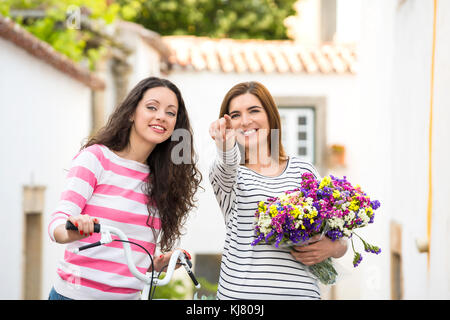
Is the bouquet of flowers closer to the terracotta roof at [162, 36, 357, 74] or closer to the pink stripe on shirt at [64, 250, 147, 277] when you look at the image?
the pink stripe on shirt at [64, 250, 147, 277]

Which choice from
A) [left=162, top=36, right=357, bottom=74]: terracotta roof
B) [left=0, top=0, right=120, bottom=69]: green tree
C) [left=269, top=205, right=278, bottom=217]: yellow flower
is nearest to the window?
[left=162, top=36, right=357, bottom=74]: terracotta roof

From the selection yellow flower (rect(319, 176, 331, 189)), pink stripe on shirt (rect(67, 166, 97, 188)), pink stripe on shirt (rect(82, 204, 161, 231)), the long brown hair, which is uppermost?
the long brown hair

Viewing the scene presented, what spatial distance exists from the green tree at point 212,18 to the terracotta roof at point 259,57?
6387 millimetres

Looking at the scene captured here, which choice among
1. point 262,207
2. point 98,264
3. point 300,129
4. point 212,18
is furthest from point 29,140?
point 212,18

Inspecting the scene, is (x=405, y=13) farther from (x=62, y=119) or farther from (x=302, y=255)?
(x=62, y=119)

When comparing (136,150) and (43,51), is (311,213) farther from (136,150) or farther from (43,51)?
(43,51)

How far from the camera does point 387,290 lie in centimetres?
704

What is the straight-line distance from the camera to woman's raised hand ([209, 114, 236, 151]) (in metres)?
2.65

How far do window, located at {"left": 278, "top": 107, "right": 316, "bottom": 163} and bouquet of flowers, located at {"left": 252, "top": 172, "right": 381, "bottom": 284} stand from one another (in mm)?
9763

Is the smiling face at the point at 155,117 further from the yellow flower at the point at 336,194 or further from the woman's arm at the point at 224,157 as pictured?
the yellow flower at the point at 336,194

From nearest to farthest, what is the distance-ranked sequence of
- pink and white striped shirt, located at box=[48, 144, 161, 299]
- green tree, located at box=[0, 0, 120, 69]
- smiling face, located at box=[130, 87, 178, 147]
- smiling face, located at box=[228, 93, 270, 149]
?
pink and white striped shirt, located at box=[48, 144, 161, 299] → smiling face, located at box=[130, 87, 178, 147] → smiling face, located at box=[228, 93, 270, 149] → green tree, located at box=[0, 0, 120, 69]

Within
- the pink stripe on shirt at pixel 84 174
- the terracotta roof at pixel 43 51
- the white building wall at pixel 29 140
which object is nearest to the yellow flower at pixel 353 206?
the pink stripe on shirt at pixel 84 174

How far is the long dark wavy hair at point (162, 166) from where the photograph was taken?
2.82 metres
